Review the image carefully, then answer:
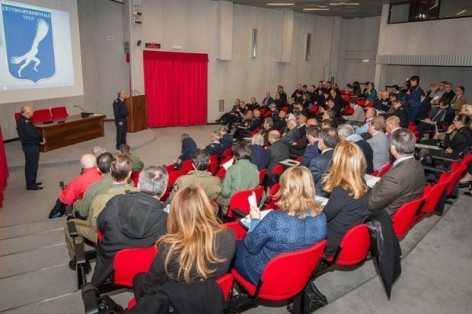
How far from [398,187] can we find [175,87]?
10.2 metres

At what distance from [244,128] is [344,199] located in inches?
284

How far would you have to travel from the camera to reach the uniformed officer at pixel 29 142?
5957mm

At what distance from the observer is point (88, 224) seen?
323cm

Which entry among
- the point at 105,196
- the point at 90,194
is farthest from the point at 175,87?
the point at 105,196

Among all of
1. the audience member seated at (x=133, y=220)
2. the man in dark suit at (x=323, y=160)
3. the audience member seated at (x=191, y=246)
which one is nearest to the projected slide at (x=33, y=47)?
the audience member seated at (x=133, y=220)

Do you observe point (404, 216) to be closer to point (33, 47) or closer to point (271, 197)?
point (271, 197)

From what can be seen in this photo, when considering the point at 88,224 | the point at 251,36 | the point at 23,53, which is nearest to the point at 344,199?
the point at 88,224

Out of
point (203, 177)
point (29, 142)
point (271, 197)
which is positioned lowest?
point (271, 197)

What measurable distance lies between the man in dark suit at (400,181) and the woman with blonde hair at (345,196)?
343 mm

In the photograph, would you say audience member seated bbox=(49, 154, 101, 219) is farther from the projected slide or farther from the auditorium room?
the projected slide

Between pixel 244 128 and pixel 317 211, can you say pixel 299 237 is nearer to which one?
pixel 317 211

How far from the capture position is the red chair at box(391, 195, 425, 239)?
314 cm

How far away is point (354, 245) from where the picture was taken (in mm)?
2832

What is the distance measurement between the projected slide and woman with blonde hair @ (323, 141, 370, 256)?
7559 mm
